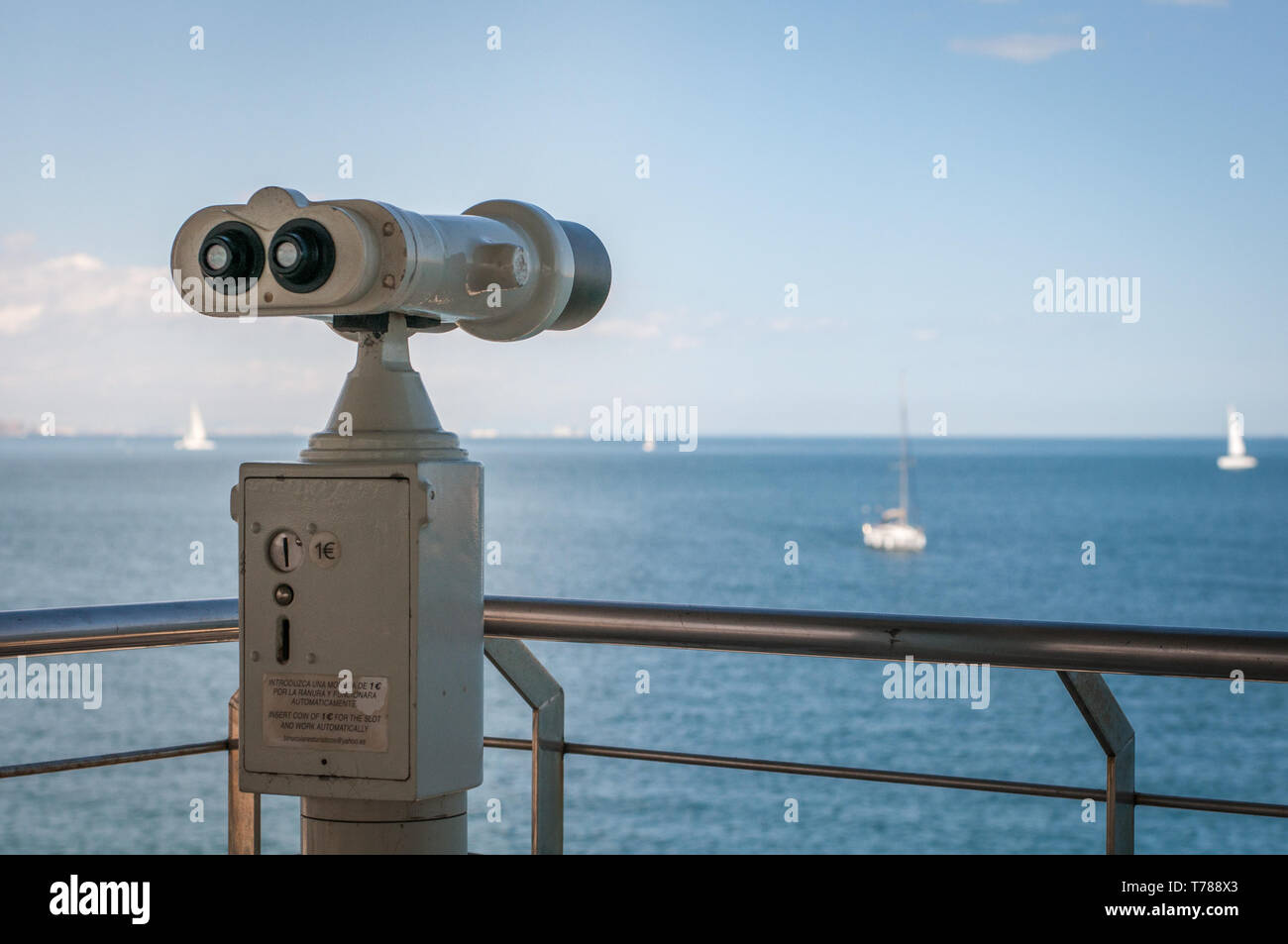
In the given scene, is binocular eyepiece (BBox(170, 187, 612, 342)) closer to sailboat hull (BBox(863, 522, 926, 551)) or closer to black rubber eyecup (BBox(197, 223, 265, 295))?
black rubber eyecup (BBox(197, 223, 265, 295))

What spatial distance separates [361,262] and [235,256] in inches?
7.3

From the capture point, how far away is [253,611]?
72.4 inches

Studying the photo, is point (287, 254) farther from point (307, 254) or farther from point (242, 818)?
point (242, 818)

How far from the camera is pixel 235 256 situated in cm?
175

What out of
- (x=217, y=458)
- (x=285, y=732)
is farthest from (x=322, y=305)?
(x=217, y=458)

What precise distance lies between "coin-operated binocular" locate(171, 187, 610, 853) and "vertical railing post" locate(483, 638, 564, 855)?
38 centimetres

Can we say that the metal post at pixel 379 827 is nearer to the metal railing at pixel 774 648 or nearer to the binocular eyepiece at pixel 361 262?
the metal railing at pixel 774 648

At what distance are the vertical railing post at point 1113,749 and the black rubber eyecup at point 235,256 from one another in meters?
1.27

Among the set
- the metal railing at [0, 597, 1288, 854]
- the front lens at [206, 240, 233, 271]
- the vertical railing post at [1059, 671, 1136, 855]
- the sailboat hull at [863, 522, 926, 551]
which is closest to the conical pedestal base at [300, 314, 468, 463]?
the front lens at [206, 240, 233, 271]

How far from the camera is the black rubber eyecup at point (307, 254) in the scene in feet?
5.60

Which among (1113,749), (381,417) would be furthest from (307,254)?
(1113,749)

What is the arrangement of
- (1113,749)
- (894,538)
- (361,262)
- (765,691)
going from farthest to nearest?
(894,538) → (765,691) → (1113,749) → (361,262)

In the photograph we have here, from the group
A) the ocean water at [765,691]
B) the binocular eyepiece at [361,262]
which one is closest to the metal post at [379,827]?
the binocular eyepiece at [361,262]
